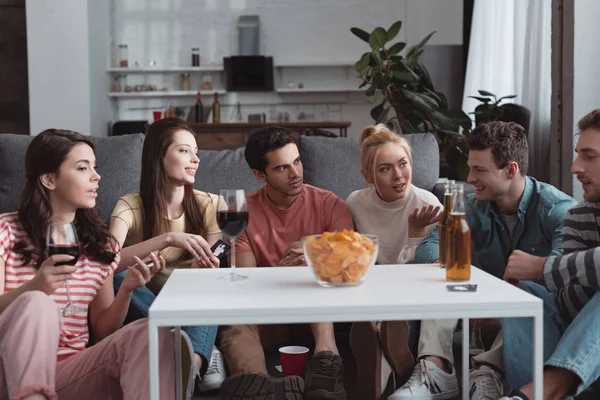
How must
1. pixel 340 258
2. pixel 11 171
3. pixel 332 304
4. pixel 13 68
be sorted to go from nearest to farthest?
pixel 332 304, pixel 340 258, pixel 11 171, pixel 13 68

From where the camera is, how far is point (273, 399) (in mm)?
1947

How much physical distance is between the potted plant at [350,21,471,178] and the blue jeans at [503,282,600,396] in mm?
2420

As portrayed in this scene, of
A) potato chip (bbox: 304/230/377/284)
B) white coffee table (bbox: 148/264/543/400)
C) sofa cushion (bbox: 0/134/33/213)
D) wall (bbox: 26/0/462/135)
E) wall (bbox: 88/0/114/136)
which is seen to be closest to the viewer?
white coffee table (bbox: 148/264/543/400)

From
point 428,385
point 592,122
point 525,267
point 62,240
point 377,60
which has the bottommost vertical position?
point 428,385

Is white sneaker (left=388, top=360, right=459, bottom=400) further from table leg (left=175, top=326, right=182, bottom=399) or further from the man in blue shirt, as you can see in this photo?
table leg (left=175, top=326, right=182, bottom=399)

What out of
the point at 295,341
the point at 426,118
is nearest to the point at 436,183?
the point at 295,341

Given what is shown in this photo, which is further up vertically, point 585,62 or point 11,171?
point 585,62

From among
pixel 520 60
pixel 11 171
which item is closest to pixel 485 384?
pixel 11 171

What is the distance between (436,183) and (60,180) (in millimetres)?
1679

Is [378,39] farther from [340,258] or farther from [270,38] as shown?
[340,258]

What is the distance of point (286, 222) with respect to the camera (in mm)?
2598

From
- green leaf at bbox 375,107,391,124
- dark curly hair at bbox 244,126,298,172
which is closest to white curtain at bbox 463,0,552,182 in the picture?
green leaf at bbox 375,107,391,124

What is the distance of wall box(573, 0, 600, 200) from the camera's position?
12.5 feet

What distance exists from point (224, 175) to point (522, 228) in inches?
47.6
